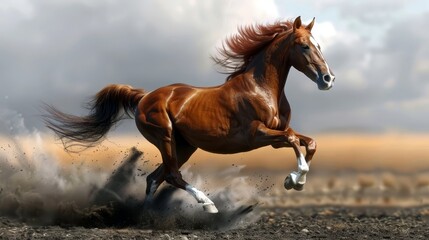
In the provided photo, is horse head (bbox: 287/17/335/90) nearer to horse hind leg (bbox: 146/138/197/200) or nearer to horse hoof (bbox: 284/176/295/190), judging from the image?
horse hoof (bbox: 284/176/295/190)

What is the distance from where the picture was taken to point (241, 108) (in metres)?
11.6

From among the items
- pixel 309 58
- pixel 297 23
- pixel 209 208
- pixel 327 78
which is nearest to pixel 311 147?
pixel 327 78

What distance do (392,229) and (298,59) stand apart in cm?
307

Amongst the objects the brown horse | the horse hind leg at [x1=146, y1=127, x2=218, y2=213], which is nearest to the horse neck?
the brown horse

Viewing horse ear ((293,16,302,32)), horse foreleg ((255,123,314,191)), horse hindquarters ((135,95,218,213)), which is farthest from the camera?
horse hindquarters ((135,95,218,213))

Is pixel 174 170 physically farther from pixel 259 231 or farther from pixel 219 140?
pixel 259 231

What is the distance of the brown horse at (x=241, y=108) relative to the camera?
37.3 ft

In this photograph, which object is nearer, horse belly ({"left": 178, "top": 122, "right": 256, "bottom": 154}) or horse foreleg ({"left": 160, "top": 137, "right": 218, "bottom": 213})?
horse belly ({"left": 178, "top": 122, "right": 256, "bottom": 154})

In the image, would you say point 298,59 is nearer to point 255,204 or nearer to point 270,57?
point 270,57

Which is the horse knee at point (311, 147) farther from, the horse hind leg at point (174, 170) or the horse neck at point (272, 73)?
the horse hind leg at point (174, 170)

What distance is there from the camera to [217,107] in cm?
1168

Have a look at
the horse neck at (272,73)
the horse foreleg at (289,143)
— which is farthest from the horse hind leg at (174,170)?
the horse neck at (272,73)

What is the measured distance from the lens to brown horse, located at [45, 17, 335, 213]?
1137cm

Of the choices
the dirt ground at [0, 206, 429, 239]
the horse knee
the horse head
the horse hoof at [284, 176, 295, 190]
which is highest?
the horse head
